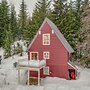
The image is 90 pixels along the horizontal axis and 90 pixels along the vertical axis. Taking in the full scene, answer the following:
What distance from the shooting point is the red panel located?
3488 centimetres

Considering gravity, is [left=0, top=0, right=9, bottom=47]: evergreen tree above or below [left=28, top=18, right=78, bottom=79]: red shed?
above

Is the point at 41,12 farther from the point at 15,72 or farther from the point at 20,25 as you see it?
the point at 20,25

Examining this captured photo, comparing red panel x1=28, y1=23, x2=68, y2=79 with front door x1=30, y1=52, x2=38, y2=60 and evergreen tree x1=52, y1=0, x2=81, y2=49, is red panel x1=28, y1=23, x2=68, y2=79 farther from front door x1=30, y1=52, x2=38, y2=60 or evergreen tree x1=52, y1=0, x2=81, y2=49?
evergreen tree x1=52, y1=0, x2=81, y2=49

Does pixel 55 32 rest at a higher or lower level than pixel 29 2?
lower

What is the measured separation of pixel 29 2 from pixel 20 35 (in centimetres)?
6094

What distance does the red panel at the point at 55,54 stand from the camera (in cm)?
3488

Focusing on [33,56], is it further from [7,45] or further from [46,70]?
[7,45]

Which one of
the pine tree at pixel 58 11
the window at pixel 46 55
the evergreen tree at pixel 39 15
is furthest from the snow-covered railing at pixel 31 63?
the evergreen tree at pixel 39 15

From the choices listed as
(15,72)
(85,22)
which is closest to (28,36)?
(15,72)

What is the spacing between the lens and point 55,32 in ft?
115

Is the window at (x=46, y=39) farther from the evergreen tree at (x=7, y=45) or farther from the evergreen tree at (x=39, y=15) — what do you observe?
the evergreen tree at (x=7, y=45)

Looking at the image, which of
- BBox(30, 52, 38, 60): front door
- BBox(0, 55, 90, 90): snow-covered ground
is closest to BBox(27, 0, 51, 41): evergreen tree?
BBox(30, 52, 38, 60): front door

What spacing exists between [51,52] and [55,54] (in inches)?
27.5

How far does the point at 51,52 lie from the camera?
35.5m
